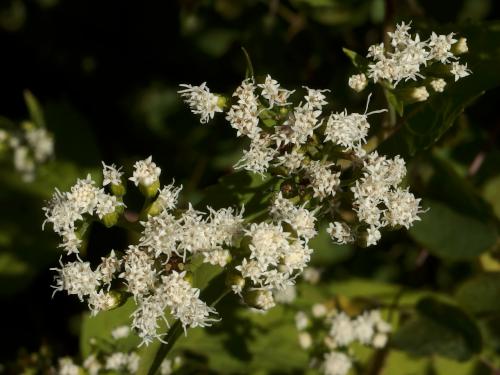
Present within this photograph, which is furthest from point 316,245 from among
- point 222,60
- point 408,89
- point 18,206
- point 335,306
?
point 18,206

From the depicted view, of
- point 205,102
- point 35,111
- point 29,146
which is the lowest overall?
point 205,102

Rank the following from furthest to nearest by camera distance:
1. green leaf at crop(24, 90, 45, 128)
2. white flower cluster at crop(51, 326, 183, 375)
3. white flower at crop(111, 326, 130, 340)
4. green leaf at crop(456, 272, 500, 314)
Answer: green leaf at crop(24, 90, 45, 128)
green leaf at crop(456, 272, 500, 314)
white flower at crop(111, 326, 130, 340)
white flower cluster at crop(51, 326, 183, 375)

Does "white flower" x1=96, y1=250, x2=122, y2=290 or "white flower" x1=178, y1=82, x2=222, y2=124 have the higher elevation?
"white flower" x1=178, y1=82, x2=222, y2=124

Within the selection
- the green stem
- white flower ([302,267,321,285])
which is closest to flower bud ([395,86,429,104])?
the green stem

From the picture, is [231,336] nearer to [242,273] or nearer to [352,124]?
[242,273]

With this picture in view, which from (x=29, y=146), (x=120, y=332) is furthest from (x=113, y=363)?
(x=29, y=146)

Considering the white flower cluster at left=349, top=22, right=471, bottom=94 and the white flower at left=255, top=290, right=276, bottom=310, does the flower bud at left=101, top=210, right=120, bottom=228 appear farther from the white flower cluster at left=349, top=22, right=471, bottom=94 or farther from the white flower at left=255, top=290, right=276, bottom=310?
the white flower cluster at left=349, top=22, right=471, bottom=94

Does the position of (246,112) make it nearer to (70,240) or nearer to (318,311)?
(70,240)

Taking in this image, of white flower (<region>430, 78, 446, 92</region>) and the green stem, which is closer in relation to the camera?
the green stem
